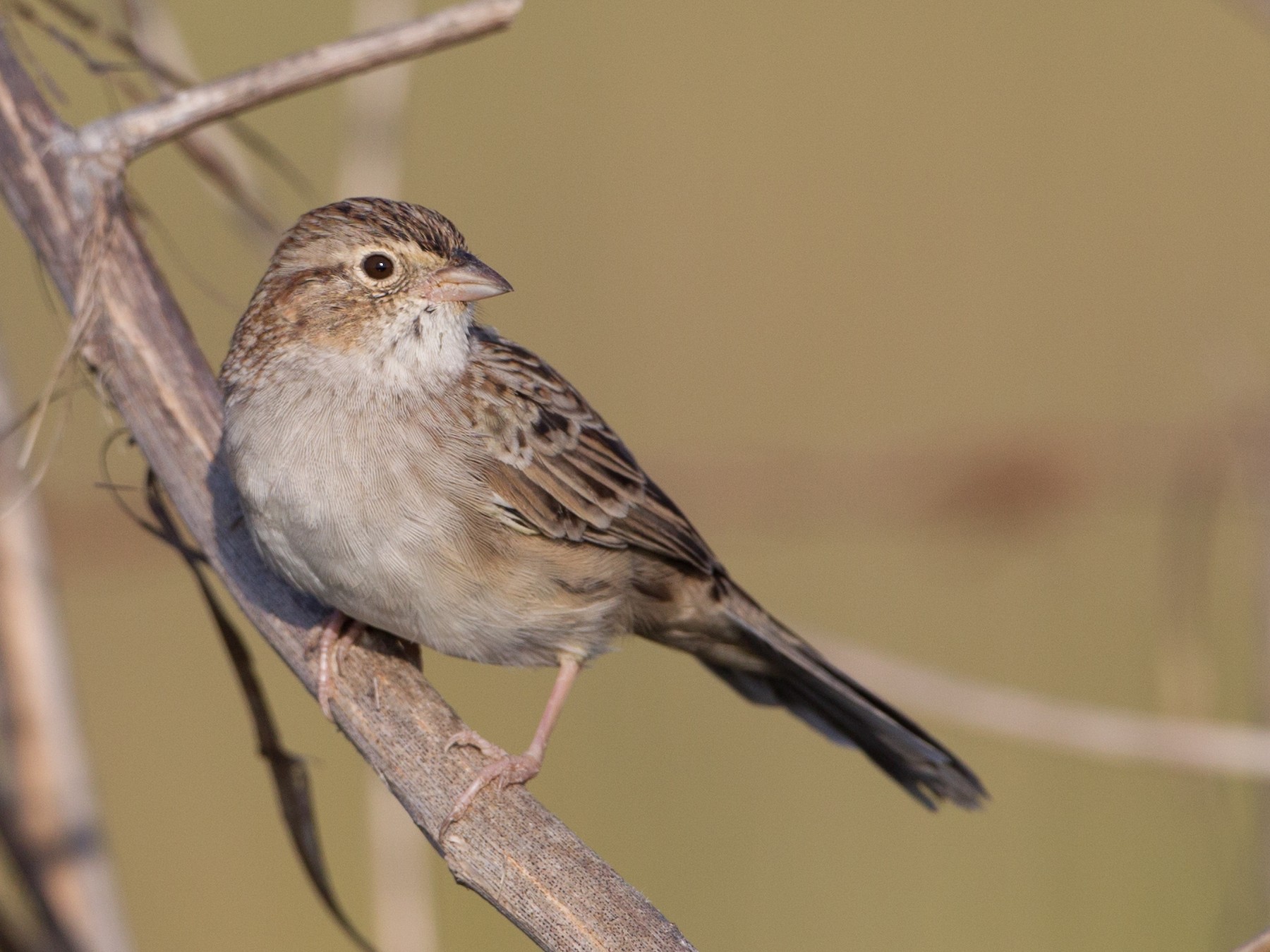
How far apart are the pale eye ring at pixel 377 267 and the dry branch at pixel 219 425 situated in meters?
0.45

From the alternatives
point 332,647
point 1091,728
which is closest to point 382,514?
point 332,647

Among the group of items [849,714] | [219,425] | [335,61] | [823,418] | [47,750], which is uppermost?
[823,418]

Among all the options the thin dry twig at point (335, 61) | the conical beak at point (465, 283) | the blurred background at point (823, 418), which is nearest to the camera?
the thin dry twig at point (335, 61)

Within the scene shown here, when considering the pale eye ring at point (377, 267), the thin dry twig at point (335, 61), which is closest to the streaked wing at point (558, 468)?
the pale eye ring at point (377, 267)

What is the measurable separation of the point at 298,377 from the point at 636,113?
196 inches

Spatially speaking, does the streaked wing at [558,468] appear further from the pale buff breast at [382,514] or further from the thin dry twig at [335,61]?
the thin dry twig at [335,61]

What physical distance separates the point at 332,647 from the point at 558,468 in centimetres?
82

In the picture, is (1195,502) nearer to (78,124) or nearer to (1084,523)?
(1084,523)

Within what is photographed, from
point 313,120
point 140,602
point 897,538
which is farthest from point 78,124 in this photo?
point 897,538

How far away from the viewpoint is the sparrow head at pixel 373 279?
3.44 metres

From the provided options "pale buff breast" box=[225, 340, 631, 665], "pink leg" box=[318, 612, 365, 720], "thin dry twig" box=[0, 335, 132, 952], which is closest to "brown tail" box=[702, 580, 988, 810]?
"pale buff breast" box=[225, 340, 631, 665]

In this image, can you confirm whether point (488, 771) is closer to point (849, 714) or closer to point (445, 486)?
point (445, 486)

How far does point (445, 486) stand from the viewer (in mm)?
3438

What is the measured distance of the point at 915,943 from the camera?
595 centimetres
